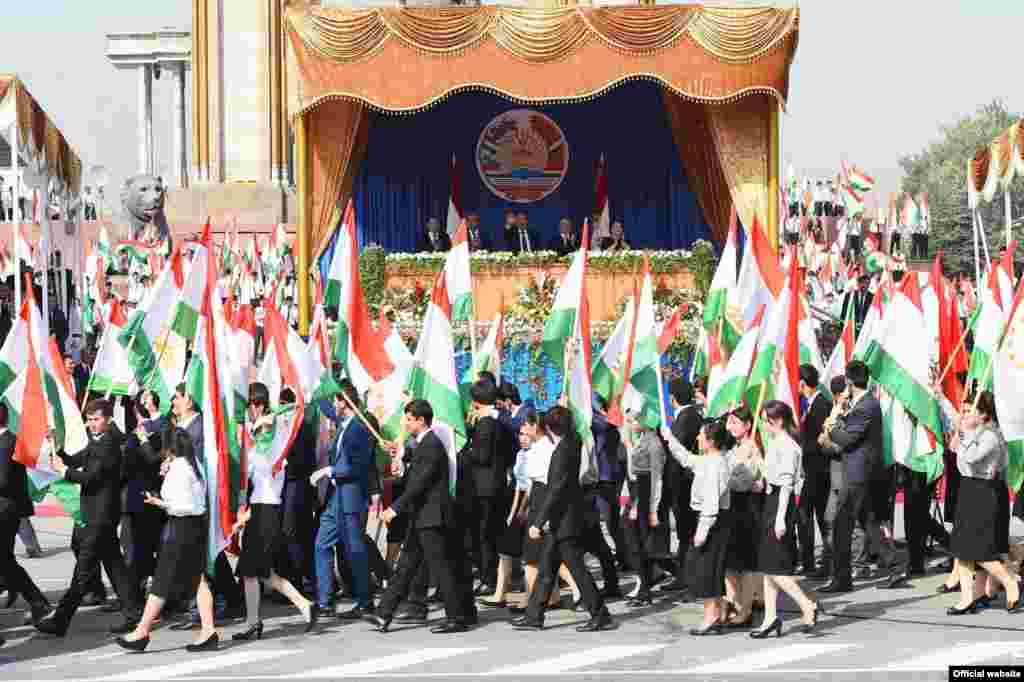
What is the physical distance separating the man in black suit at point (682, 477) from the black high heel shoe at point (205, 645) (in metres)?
3.56

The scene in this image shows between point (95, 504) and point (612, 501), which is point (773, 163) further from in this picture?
point (95, 504)

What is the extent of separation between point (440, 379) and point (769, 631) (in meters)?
2.80

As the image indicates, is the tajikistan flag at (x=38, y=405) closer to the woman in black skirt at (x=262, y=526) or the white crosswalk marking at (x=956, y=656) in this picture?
the woman in black skirt at (x=262, y=526)

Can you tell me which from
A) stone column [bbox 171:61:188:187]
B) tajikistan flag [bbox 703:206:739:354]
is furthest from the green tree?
tajikistan flag [bbox 703:206:739:354]

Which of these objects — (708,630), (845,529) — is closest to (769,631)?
(708,630)

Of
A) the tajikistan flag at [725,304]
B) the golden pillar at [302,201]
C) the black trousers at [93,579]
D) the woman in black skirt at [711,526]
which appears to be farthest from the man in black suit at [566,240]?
the woman in black skirt at [711,526]

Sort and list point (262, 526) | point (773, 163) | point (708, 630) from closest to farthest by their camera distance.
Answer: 1. point (708, 630)
2. point (262, 526)
3. point (773, 163)

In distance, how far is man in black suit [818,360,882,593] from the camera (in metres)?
13.7

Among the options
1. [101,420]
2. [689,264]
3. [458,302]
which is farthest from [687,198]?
[101,420]

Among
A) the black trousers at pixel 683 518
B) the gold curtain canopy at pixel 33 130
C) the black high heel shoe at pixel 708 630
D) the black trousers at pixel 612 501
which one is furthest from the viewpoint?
the gold curtain canopy at pixel 33 130

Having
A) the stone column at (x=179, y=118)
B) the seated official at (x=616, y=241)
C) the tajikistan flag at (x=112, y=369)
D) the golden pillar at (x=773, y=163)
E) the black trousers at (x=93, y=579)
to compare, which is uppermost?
the stone column at (x=179, y=118)

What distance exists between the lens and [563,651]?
38.4 ft

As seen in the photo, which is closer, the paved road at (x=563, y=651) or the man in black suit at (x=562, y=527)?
the paved road at (x=563, y=651)

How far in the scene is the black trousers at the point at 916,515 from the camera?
1449cm
